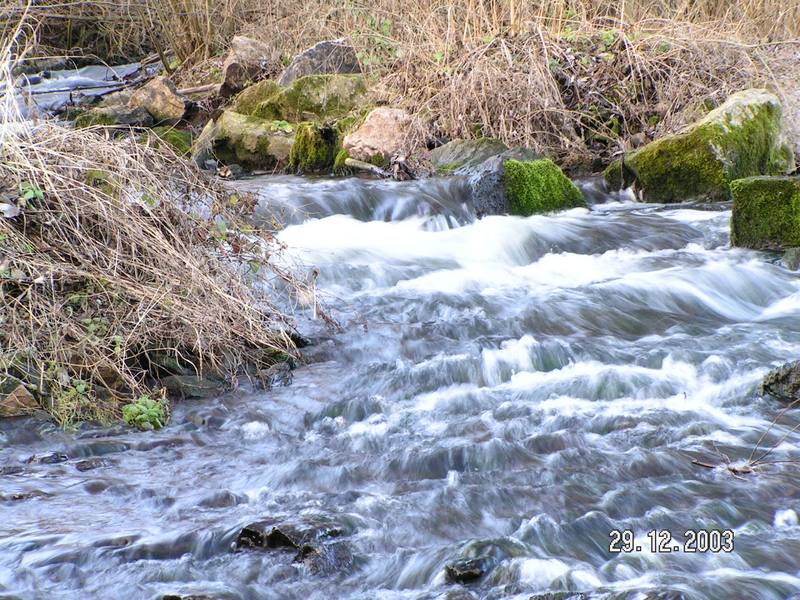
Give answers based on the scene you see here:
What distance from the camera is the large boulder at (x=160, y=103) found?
40.0 ft

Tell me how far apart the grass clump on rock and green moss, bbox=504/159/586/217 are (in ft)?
11.6

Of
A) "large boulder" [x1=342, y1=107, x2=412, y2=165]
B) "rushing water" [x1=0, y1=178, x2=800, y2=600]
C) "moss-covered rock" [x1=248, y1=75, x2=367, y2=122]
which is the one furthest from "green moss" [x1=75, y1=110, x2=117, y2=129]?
"rushing water" [x1=0, y1=178, x2=800, y2=600]

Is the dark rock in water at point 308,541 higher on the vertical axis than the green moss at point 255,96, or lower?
lower

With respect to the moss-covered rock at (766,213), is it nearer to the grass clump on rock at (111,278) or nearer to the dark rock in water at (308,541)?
the grass clump on rock at (111,278)

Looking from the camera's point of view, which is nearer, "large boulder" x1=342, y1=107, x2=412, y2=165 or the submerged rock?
"large boulder" x1=342, y1=107, x2=412, y2=165

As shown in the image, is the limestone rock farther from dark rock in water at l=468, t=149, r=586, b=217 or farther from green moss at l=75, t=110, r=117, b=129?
green moss at l=75, t=110, r=117, b=129

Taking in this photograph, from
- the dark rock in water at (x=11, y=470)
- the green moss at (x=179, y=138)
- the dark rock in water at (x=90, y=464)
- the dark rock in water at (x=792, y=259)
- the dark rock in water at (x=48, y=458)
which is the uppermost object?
the green moss at (x=179, y=138)

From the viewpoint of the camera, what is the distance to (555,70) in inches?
385

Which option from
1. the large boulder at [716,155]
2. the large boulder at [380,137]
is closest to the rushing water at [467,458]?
the large boulder at [716,155]

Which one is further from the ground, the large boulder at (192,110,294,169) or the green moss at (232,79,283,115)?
the green moss at (232,79,283,115)

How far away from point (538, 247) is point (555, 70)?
319 centimetres

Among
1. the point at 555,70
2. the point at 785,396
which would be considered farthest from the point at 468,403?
the point at 555,70

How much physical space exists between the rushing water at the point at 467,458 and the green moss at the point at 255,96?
5.39m

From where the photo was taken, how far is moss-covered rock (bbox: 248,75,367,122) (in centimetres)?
1097
